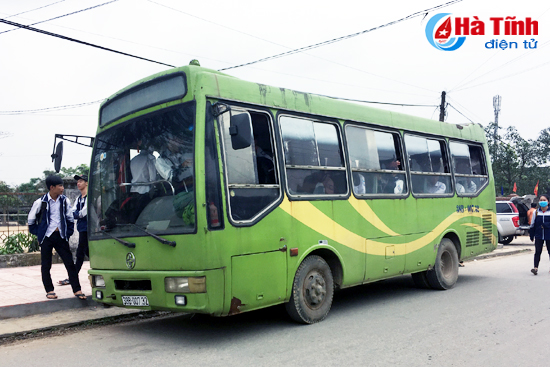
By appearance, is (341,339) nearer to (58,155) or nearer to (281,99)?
(281,99)

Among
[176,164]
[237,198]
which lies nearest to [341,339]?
[237,198]

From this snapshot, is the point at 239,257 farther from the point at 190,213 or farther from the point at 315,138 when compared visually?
the point at 315,138

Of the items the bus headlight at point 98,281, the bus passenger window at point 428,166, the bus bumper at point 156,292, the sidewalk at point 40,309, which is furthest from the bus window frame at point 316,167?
the sidewalk at point 40,309

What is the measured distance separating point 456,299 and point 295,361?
4.30 meters

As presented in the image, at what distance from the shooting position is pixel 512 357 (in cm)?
494

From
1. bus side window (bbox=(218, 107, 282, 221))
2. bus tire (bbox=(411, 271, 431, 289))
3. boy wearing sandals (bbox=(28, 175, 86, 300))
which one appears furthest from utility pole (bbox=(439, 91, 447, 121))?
boy wearing sandals (bbox=(28, 175, 86, 300))

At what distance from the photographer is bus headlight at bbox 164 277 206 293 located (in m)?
5.24

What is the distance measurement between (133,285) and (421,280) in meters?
5.54

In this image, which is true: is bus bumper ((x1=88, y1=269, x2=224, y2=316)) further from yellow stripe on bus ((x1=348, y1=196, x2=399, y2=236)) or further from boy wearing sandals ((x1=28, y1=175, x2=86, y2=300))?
yellow stripe on bus ((x1=348, y1=196, x2=399, y2=236))

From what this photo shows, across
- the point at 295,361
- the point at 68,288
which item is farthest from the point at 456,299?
the point at 68,288

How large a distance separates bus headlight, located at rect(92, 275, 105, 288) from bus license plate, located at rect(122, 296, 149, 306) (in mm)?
500

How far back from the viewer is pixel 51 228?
753 cm

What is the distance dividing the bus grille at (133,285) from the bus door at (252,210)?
3.39 ft

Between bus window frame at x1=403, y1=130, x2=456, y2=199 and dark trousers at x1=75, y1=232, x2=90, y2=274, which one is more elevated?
bus window frame at x1=403, y1=130, x2=456, y2=199
